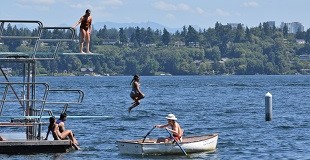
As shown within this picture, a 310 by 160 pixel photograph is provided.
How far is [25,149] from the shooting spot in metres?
42.0

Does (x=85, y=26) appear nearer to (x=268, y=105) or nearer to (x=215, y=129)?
(x=215, y=129)

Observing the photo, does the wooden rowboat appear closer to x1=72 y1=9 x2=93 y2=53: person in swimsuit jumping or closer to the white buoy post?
x1=72 y1=9 x2=93 y2=53: person in swimsuit jumping

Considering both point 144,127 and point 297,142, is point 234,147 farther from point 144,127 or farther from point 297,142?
point 144,127

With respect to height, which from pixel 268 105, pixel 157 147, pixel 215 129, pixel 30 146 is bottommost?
pixel 215 129

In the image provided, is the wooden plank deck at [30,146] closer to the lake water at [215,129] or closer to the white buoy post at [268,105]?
the lake water at [215,129]

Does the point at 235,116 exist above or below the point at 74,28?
below

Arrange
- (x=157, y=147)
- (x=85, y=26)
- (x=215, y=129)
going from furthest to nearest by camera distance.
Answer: (x=215, y=129)
(x=157, y=147)
(x=85, y=26)

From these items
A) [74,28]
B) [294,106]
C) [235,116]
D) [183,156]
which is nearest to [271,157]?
[183,156]

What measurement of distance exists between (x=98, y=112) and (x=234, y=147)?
38.7 meters

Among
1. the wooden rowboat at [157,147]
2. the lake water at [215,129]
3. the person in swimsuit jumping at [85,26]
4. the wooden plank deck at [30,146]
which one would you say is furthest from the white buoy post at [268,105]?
the wooden plank deck at [30,146]

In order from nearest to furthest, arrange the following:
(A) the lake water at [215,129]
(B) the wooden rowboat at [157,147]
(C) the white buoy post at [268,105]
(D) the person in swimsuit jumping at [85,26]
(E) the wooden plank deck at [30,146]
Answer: (E) the wooden plank deck at [30,146] → (D) the person in swimsuit jumping at [85,26] → (B) the wooden rowboat at [157,147] → (A) the lake water at [215,129] → (C) the white buoy post at [268,105]

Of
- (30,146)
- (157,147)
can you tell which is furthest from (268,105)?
(30,146)

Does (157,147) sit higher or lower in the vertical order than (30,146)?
lower

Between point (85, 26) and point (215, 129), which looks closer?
point (85, 26)
